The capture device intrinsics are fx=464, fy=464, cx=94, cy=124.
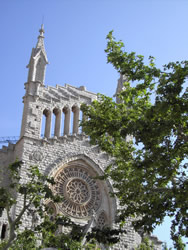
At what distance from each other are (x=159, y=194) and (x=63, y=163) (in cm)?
1134

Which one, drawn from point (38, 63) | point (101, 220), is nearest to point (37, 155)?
point (101, 220)

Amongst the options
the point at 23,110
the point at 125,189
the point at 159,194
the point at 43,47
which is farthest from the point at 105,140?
the point at 43,47

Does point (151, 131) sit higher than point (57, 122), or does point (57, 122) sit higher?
point (57, 122)

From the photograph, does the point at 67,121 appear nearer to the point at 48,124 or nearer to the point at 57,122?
the point at 57,122

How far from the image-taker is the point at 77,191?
95.4 ft

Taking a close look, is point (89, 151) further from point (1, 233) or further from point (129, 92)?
point (129, 92)

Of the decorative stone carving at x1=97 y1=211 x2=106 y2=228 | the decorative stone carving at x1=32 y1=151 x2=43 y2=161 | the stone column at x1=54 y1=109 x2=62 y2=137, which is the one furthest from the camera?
the stone column at x1=54 y1=109 x2=62 y2=137

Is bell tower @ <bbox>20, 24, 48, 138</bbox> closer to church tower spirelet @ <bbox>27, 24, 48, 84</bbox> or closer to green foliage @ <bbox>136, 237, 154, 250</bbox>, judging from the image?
church tower spirelet @ <bbox>27, 24, 48, 84</bbox>

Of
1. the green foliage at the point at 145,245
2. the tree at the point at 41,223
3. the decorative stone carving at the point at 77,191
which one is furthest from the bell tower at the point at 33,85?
the tree at the point at 41,223

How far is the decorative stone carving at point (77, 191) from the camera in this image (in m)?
28.5

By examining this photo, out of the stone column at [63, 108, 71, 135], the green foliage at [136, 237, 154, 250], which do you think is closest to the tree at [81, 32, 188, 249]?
the green foliage at [136, 237, 154, 250]

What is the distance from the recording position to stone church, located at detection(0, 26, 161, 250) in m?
28.3

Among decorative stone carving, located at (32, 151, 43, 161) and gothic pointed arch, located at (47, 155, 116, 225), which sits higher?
decorative stone carving, located at (32, 151, 43, 161)

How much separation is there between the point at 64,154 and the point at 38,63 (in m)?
6.72
